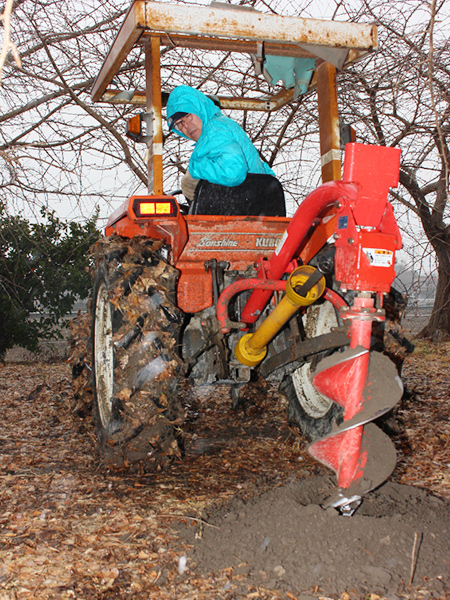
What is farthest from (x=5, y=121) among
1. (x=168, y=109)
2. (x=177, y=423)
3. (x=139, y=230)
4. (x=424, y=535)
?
(x=424, y=535)

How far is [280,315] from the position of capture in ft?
9.69

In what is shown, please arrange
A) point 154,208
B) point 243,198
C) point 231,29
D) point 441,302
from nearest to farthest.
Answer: point 154,208
point 231,29
point 243,198
point 441,302

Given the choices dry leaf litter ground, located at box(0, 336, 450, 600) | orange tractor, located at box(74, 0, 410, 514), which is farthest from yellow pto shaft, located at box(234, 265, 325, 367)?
dry leaf litter ground, located at box(0, 336, 450, 600)

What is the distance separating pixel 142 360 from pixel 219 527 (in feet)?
3.07

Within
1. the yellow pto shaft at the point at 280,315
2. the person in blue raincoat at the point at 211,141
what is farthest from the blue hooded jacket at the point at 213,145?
the yellow pto shaft at the point at 280,315

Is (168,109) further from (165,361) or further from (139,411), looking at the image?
(139,411)

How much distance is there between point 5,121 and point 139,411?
4.68 metres

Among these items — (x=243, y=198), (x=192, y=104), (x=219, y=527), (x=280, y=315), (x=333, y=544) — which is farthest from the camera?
(x=192, y=104)

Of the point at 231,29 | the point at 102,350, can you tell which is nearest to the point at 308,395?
the point at 102,350

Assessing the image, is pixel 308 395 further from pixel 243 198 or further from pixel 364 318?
pixel 364 318

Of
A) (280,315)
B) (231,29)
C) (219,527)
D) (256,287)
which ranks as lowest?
(219,527)

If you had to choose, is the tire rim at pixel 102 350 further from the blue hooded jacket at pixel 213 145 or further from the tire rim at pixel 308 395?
the tire rim at pixel 308 395

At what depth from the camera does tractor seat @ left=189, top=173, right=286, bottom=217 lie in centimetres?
317

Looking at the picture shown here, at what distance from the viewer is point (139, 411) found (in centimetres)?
283
